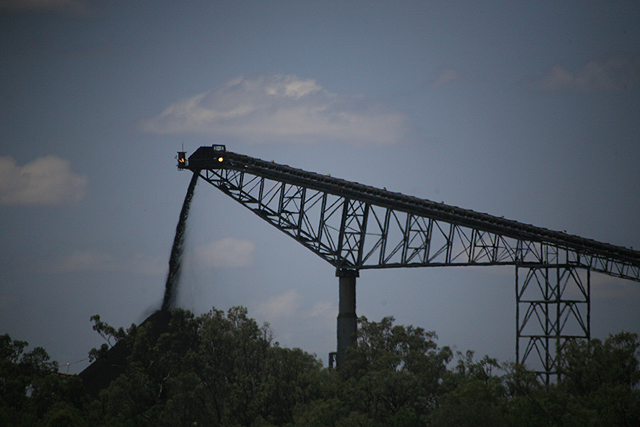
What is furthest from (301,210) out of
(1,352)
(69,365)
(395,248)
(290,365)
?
(69,365)

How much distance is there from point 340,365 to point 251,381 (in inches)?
347

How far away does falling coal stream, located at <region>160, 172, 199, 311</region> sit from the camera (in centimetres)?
6970

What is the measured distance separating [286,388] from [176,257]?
1948cm

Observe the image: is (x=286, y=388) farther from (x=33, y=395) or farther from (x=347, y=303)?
(x=33, y=395)

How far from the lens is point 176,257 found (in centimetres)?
7519

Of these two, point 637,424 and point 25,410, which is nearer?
point 637,424

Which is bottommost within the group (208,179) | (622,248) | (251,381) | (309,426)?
(309,426)

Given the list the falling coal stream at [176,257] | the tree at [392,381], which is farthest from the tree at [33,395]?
the tree at [392,381]

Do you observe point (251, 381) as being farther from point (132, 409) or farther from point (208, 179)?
point (208, 179)

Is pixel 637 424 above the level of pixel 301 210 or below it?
below

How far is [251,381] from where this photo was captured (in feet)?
212

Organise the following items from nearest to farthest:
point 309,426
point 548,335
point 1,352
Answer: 1. point 309,426
2. point 548,335
3. point 1,352

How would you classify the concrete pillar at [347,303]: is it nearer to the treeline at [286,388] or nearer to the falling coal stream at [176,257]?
the treeline at [286,388]

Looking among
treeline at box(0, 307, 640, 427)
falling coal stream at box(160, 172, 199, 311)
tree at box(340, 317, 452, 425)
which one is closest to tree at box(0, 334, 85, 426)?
treeline at box(0, 307, 640, 427)
